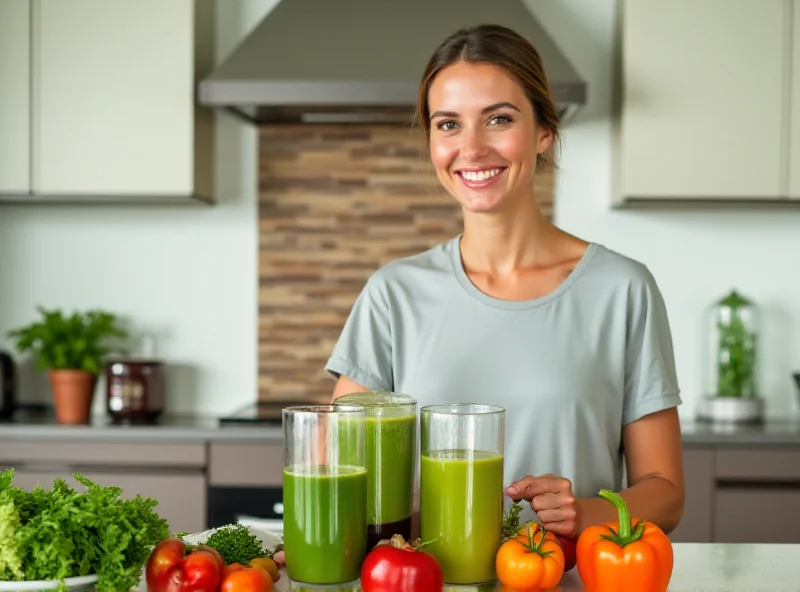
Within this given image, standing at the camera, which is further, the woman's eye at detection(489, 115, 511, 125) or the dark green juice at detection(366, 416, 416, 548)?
the woman's eye at detection(489, 115, 511, 125)

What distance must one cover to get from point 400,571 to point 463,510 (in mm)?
128

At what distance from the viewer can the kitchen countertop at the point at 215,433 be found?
2.93 meters

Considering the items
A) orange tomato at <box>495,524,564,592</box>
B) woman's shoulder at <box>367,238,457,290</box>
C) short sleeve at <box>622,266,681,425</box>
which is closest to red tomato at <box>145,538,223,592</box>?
orange tomato at <box>495,524,564,592</box>

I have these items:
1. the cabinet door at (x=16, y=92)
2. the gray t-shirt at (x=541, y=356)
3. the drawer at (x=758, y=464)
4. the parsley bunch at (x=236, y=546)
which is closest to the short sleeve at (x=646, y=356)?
the gray t-shirt at (x=541, y=356)

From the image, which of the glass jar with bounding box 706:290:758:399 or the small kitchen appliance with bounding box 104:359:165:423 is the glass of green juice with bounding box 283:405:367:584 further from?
the glass jar with bounding box 706:290:758:399

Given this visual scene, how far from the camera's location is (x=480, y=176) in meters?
1.59

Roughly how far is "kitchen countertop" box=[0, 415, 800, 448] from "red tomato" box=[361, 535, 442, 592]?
1867 millimetres

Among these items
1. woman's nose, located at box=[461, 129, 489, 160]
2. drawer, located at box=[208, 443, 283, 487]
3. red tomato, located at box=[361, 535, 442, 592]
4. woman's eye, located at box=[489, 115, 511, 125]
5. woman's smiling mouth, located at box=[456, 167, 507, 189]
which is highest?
woman's eye, located at box=[489, 115, 511, 125]

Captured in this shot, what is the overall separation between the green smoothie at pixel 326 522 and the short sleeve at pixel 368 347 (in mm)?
Result: 511

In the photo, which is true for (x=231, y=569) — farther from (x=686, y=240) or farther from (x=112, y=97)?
(x=686, y=240)

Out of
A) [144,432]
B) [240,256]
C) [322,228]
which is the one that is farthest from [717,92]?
[144,432]

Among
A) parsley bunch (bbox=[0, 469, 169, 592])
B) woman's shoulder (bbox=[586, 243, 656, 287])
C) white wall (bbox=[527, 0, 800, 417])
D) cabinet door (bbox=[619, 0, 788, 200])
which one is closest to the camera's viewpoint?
parsley bunch (bbox=[0, 469, 169, 592])

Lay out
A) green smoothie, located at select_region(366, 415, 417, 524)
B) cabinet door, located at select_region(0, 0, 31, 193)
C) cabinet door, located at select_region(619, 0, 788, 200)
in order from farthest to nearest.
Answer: cabinet door, located at select_region(0, 0, 31, 193), cabinet door, located at select_region(619, 0, 788, 200), green smoothie, located at select_region(366, 415, 417, 524)

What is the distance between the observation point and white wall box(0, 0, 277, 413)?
3.55 meters
